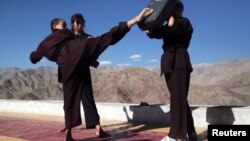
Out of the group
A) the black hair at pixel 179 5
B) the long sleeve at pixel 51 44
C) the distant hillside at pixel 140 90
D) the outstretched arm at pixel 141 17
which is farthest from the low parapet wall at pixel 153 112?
the distant hillside at pixel 140 90

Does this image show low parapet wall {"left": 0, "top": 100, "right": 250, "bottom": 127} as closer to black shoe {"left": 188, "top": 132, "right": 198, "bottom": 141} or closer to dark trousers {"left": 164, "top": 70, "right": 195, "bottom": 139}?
black shoe {"left": 188, "top": 132, "right": 198, "bottom": 141}

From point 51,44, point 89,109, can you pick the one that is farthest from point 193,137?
point 51,44

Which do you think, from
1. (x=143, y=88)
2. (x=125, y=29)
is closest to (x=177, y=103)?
(x=125, y=29)

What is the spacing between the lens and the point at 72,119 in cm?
499

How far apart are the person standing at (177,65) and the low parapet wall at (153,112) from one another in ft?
4.32

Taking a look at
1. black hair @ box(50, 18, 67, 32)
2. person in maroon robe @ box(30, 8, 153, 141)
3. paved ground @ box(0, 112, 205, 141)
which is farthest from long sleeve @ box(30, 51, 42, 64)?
paved ground @ box(0, 112, 205, 141)

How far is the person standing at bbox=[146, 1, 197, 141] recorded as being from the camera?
4684mm

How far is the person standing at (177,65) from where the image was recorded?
468 centimetres

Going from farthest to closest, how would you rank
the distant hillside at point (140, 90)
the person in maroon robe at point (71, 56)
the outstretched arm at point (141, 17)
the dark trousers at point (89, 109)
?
the distant hillside at point (140, 90)
the dark trousers at point (89, 109)
the person in maroon robe at point (71, 56)
the outstretched arm at point (141, 17)

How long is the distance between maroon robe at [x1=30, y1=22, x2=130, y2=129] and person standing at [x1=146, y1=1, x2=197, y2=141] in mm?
748

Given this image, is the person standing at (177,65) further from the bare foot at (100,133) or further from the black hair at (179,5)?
the bare foot at (100,133)

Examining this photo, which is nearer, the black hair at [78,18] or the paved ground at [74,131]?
the black hair at [78,18]

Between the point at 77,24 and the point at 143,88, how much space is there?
1476 inches

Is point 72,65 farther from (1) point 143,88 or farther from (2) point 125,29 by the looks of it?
(1) point 143,88
